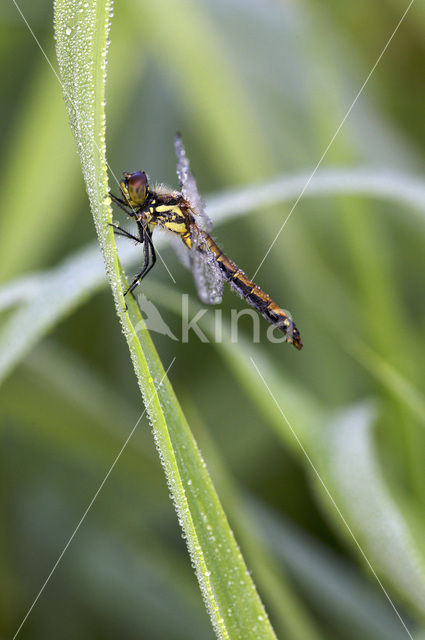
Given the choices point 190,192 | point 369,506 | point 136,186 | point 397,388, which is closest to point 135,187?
point 136,186

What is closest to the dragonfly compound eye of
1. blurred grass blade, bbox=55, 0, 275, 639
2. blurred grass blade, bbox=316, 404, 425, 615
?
blurred grass blade, bbox=55, 0, 275, 639

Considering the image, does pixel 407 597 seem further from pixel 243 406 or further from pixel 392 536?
pixel 243 406

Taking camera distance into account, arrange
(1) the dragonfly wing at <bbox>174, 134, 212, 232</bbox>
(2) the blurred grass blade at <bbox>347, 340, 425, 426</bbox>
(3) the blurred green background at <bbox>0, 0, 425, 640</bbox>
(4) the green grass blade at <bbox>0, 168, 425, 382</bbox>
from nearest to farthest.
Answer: (4) the green grass blade at <bbox>0, 168, 425, 382</bbox> < (2) the blurred grass blade at <bbox>347, 340, 425, 426</bbox> < (3) the blurred green background at <bbox>0, 0, 425, 640</bbox> < (1) the dragonfly wing at <bbox>174, 134, 212, 232</bbox>

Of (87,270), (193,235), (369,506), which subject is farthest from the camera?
(193,235)

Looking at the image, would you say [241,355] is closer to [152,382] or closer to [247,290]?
[247,290]

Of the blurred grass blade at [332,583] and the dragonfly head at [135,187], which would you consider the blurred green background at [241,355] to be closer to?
the blurred grass blade at [332,583]

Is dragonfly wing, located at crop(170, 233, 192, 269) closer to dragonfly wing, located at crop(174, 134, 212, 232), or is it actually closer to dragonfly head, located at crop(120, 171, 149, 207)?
dragonfly wing, located at crop(174, 134, 212, 232)

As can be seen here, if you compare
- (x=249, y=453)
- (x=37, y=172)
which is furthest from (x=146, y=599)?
(x=37, y=172)
